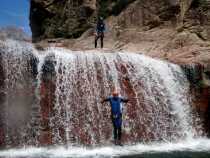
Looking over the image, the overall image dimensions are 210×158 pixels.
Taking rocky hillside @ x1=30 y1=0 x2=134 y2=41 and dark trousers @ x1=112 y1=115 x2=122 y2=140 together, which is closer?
dark trousers @ x1=112 y1=115 x2=122 y2=140

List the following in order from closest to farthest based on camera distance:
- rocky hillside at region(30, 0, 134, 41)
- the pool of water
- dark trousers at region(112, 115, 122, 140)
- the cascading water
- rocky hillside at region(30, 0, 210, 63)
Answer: the pool of water → dark trousers at region(112, 115, 122, 140) → the cascading water → rocky hillside at region(30, 0, 210, 63) → rocky hillside at region(30, 0, 134, 41)

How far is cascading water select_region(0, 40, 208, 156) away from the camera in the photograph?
14242mm

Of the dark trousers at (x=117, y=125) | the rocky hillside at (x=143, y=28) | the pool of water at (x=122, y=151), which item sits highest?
the rocky hillside at (x=143, y=28)

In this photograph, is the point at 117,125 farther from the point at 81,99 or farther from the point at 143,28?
the point at 143,28

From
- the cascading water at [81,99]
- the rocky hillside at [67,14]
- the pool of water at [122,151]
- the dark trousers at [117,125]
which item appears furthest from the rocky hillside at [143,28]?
the dark trousers at [117,125]

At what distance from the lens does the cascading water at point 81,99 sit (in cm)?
1424

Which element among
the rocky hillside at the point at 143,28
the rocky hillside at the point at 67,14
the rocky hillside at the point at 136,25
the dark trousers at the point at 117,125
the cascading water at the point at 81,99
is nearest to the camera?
the dark trousers at the point at 117,125

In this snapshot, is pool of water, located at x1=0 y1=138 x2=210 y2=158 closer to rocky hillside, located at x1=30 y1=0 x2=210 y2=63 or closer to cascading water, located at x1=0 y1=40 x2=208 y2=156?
cascading water, located at x1=0 y1=40 x2=208 y2=156

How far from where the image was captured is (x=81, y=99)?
49.9 ft

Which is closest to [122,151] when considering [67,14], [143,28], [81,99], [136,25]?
[81,99]

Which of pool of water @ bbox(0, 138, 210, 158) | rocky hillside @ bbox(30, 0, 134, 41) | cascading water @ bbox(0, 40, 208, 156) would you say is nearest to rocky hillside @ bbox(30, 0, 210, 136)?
rocky hillside @ bbox(30, 0, 134, 41)

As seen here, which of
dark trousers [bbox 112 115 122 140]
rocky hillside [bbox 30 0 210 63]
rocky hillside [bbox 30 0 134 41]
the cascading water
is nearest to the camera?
dark trousers [bbox 112 115 122 140]

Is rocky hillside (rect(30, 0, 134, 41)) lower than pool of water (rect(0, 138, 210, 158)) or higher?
higher

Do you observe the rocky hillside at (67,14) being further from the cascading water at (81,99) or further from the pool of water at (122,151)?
the pool of water at (122,151)
